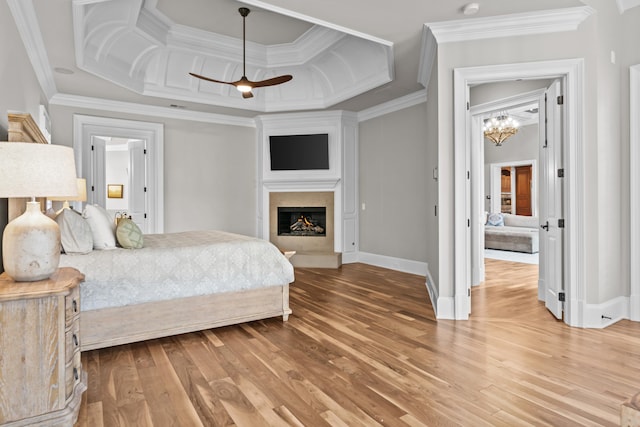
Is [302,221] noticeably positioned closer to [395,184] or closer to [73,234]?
[395,184]

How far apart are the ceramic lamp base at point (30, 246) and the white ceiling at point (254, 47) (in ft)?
6.55

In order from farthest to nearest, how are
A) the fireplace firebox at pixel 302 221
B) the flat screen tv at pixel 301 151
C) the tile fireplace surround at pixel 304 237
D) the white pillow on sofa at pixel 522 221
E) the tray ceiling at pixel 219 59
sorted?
the white pillow on sofa at pixel 522 221
the fireplace firebox at pixel 302 221
the tile fireplace surround at pixel 304 237
the flat screen tv at pixel 301 151
the tray ceiling at pixel 219 59

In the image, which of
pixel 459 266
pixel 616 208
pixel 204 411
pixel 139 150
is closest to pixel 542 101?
pixel 616 208

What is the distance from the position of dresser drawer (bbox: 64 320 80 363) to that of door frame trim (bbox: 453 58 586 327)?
2.95m

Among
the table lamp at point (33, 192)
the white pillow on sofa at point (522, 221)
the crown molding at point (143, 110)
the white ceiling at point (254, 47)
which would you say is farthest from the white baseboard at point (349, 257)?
the white pillow on sofa at point (522, 221)

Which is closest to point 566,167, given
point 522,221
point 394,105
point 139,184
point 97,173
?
point 394,105

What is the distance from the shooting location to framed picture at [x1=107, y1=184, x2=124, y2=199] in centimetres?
954

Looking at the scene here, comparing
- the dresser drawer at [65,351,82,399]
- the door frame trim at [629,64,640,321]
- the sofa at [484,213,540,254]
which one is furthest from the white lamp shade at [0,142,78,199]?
the sofa at [484,213,540,254]

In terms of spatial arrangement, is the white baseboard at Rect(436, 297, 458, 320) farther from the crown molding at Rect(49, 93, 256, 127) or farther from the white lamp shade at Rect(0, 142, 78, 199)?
the crown molding at Rect(49, 93, 256, 127)

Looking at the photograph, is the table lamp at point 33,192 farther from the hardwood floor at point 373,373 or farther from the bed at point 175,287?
the hardwood floor at point 373,373

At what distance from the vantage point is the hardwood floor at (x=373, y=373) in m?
1.93

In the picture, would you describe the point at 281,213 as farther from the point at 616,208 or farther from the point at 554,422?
the point at 554,422

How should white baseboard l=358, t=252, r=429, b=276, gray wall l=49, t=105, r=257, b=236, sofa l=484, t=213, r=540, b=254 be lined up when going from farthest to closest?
1. sofa l=484, t=213, r=540, b=254
2. gray wall l=49, t=105, r=257, b=236
3. white baseboard l=358, t=252, r=429, b=276

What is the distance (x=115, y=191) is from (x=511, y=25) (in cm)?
939
